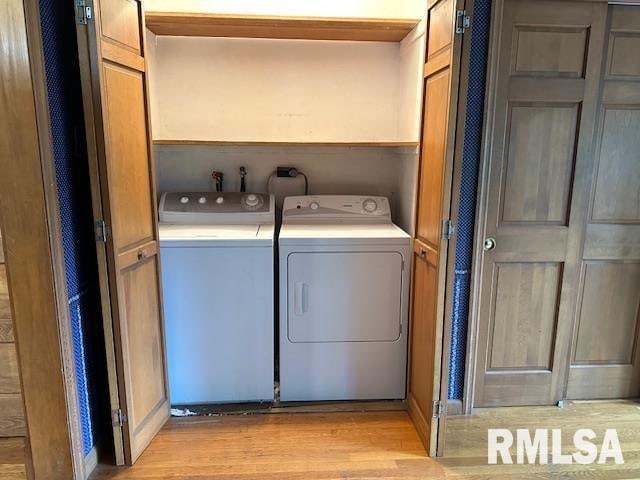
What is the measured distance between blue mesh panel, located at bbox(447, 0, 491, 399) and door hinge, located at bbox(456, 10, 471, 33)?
22 centimetres

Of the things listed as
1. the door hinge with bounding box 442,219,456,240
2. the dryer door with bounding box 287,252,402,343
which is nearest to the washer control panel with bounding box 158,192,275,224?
the dryer door with bounding box 287,252,402,343

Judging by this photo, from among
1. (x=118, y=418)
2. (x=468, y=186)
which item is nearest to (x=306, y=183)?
(x=468, y=186)

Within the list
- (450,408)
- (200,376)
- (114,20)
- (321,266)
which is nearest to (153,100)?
(114,20)

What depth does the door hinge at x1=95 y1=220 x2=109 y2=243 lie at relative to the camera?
1.69 metres

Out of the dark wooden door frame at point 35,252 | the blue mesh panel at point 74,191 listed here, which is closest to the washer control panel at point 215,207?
the blue mesh panel at point 74,191

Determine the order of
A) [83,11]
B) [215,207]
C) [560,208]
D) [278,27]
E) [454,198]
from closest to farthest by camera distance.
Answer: [83,11], [454,198], [560,208], [278,27], [215,207]

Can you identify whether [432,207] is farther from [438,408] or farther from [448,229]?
[438,408]

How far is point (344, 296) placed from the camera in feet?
7.59

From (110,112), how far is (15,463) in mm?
1611

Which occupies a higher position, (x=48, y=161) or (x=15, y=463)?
(x=48, y=161)

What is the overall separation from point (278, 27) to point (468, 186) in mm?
1385

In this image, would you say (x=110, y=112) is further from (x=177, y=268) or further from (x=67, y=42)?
(x=177, y=268)

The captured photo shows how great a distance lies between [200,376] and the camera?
2.36 meters

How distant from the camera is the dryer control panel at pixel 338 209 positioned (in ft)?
8.83
